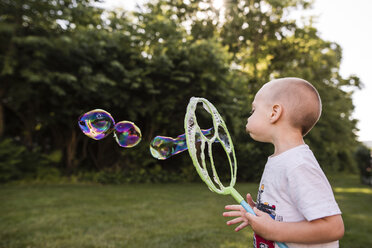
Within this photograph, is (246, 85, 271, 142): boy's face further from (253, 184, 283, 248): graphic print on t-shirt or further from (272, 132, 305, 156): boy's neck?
(253, 184, 283, 248): graphic print on t-shirt

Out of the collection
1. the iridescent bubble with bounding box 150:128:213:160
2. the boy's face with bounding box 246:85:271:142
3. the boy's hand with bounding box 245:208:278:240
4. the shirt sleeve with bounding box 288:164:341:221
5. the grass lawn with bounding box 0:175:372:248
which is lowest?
the grass lawn with bounding box 0:175:372:248

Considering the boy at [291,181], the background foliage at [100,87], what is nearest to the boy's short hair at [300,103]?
the boy at [291,181]

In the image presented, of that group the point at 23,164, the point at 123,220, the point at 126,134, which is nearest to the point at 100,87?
the point at 23,164

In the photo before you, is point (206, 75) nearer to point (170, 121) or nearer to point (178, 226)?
point (170, 121)

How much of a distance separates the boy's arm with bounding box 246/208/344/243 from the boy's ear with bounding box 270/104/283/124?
48cm

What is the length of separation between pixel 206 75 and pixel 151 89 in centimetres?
190

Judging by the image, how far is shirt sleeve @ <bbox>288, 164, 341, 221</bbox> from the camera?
4.13 feet

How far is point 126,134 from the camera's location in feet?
9.02

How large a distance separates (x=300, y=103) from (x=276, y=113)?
4.8 inches

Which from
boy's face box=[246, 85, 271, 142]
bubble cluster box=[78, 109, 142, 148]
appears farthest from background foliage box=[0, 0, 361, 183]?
boy's face box=[246, 85, 271, 142]

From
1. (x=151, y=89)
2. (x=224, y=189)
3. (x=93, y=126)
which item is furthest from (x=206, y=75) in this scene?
(x=224, y=189)

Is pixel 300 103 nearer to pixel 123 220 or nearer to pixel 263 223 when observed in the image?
pixel 263 223

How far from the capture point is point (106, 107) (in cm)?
998

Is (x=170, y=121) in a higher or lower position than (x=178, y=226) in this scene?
A: higher
